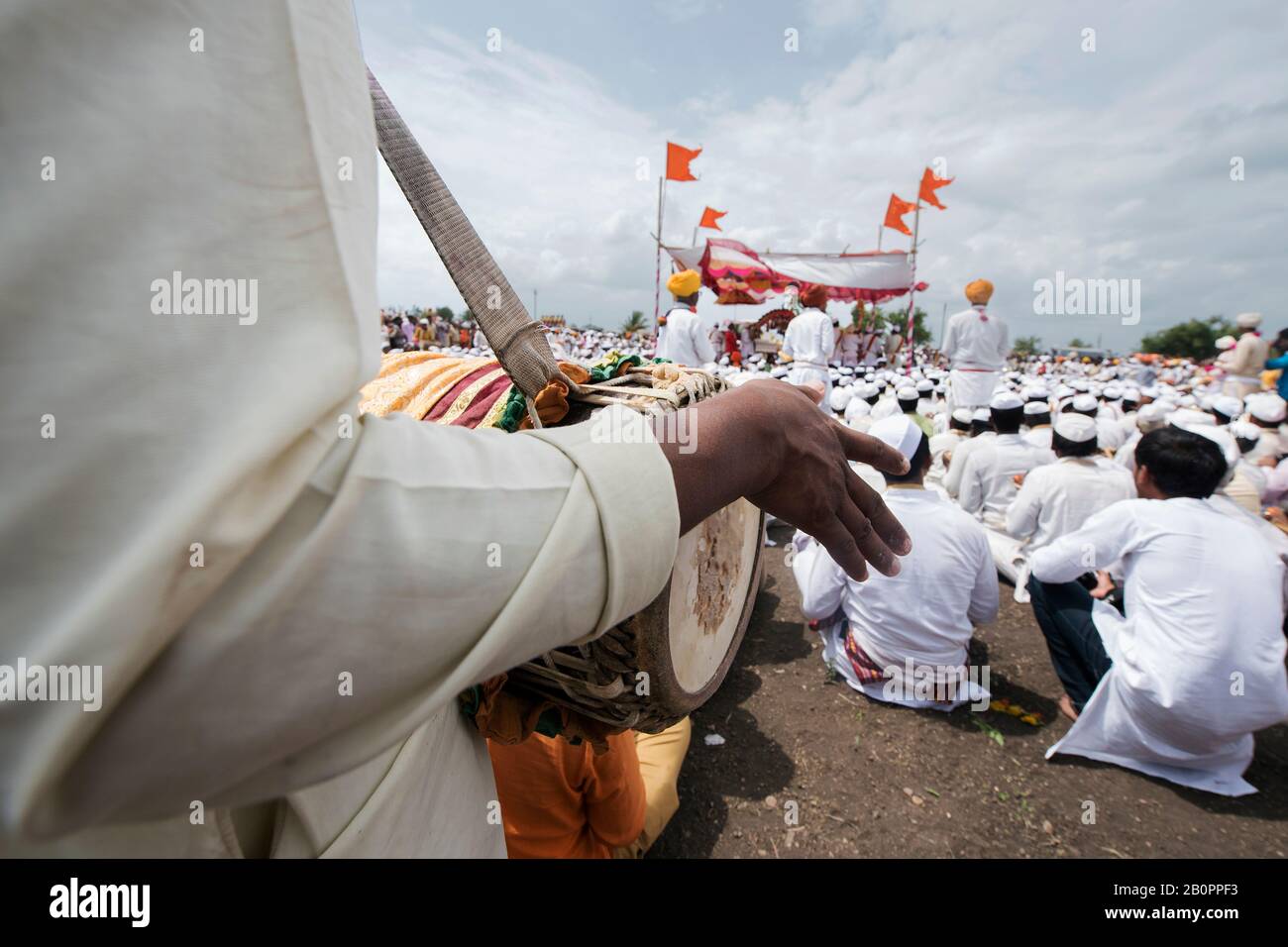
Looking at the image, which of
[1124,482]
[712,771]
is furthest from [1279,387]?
[712,771]

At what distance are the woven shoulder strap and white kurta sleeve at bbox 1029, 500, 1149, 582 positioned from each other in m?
3.47

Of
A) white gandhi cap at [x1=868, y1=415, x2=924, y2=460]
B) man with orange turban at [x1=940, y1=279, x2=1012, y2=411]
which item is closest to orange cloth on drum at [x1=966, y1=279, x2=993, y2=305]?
man with orange turban at [x1=940, y1=279, x2=1012, y2=411]

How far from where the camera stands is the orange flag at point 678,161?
500 inches

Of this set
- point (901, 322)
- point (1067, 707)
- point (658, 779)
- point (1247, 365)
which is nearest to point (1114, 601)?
point (1067, 707)

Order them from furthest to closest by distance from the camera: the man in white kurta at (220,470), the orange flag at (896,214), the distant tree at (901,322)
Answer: the distant tree at (901,322) < the orange flag at (896,214) < the man in white kurta at (220,470)

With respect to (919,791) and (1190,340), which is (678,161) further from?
(1190,340)

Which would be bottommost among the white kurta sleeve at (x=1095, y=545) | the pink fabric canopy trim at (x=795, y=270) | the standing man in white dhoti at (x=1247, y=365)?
the white kurta sleeve at (x=1095, y=545)

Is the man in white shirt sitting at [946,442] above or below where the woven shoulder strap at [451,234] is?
below

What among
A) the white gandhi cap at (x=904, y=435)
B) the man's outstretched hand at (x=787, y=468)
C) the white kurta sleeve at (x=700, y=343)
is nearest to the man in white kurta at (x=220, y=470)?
the man's outstretched hand at (x=787, y=468)

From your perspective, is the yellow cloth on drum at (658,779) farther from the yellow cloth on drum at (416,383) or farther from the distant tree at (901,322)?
the distant tree at (901,322)

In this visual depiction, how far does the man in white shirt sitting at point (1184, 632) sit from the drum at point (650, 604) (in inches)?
108

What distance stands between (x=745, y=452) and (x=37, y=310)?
0.65 metres

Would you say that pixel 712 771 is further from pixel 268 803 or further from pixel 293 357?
pixel 293 357

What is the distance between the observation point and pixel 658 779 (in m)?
2.73
